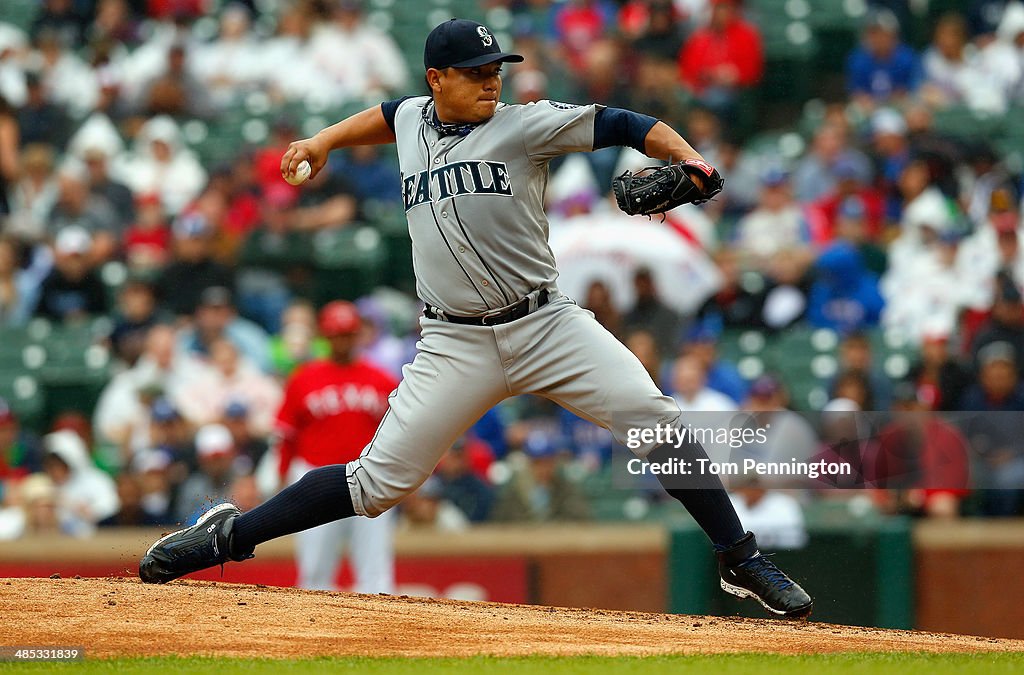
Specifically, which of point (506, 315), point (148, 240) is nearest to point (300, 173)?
point (506, 315)

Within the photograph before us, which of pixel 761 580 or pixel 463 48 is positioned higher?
pixel 463 48

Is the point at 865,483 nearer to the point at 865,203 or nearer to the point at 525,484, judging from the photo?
the point at 525,484

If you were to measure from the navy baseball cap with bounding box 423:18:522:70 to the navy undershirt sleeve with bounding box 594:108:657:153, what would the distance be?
0.30m

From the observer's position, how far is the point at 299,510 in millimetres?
4852

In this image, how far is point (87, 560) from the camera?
26.9 ft

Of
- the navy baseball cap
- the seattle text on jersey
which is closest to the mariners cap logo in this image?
the navy baseball cap

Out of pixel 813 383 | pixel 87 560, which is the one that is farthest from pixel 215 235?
pixel 813 383

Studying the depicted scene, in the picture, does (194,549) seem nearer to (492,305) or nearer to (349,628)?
(349,628)

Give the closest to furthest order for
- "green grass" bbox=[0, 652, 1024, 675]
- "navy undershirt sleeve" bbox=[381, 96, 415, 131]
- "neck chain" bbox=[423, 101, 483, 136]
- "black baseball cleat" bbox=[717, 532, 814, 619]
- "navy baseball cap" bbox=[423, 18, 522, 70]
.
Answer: "green grass" bbox=[0, 652, 1024, 675] < "navy baseball cap" bbox=[423, 18, 522, 70] < "neck chain" bbox=[423, 101, 483, 136] < "black baseball cleat" bbox=[717, 532, 814, 619] < "navy undershirt sleeve" bbox=[381, 96, 415, 131]

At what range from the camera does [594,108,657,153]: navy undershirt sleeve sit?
4.46 metres

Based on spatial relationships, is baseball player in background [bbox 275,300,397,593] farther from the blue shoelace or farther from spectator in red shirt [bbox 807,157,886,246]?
spectator in red shirt [bbox 807,157,886,246]

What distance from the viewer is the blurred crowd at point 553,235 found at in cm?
860

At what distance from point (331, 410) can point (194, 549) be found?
2.74 metres

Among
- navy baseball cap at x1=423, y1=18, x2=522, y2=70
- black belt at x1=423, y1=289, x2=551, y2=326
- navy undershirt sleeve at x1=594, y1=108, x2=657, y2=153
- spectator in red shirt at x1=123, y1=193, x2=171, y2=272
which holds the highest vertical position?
navy baseball cap at x1=423, y1=18, x2=522, y2=70
